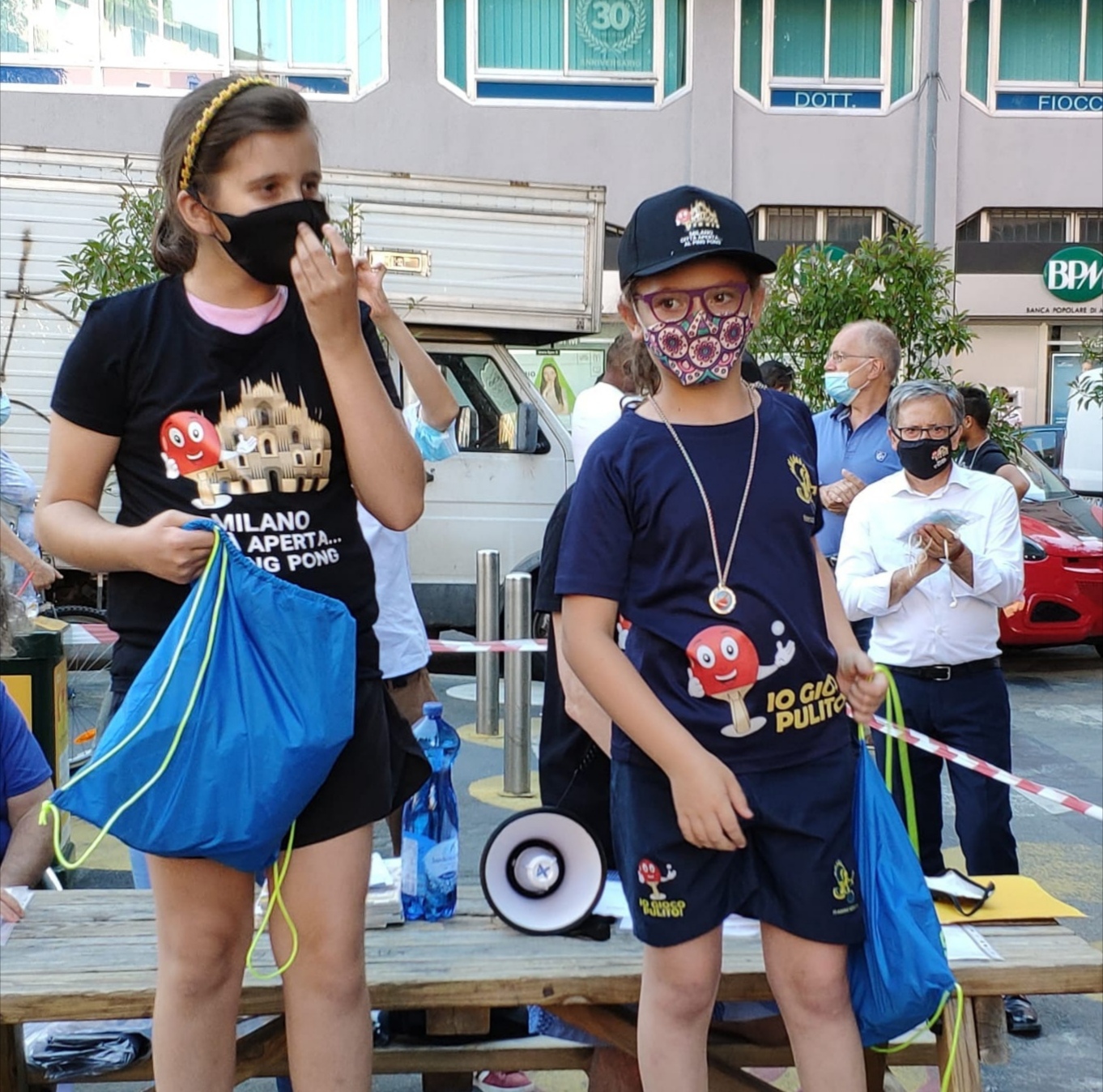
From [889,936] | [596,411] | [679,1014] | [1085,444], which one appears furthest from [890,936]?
[1085,444]

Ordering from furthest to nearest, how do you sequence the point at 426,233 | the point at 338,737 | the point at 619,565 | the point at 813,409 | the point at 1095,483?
the point at 1095,483 < the point at 426,233 < the point at 813,409 < the point at 619,565 < the point at 338,737

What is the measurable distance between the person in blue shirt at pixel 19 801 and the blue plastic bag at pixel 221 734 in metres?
1.22

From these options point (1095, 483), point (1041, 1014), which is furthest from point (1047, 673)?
point (1041, 1014)

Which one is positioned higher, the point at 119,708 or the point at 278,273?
the point at 278,273

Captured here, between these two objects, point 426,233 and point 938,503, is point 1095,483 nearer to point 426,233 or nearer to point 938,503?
point 426,233

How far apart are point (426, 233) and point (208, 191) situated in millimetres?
7483

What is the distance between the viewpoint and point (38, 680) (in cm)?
508

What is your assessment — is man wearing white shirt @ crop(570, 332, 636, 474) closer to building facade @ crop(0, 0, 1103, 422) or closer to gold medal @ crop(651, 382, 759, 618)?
gold medal @ crop(651, 382, 759, 618)

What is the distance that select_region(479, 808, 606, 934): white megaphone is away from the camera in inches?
108

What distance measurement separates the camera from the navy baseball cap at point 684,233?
225 centimetres

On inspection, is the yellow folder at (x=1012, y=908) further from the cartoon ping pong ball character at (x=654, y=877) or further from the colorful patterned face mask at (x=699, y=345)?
the colorful patterned face mask at (x=699, y=345)

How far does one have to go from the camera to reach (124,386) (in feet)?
6.66

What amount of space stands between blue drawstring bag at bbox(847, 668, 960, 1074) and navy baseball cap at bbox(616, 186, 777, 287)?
92 centimetres

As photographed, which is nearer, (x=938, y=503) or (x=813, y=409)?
(x=938, y=503)
